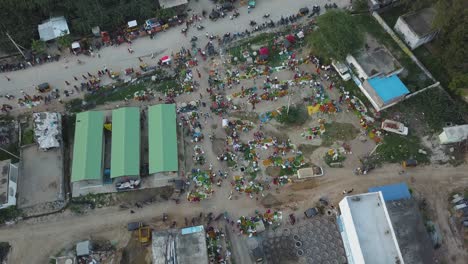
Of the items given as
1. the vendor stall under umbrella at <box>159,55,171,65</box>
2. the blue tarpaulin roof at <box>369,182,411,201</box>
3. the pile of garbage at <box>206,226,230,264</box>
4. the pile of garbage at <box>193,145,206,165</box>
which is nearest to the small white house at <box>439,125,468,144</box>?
the blue tarpaulin roof at <box>369,182,411,201</box>

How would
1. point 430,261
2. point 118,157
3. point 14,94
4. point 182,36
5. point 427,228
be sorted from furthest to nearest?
1. point 182,36
2. point 14,94
3. point 118,157
4. point 427,228
5. point 430,261

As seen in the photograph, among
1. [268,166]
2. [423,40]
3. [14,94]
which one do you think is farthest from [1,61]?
[423,40]

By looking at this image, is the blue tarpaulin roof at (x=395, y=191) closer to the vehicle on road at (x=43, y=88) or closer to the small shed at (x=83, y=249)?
the small shed at (x=83, y=249)

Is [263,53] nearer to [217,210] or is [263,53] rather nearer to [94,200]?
[217,210]

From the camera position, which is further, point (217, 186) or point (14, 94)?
point (14, 94)

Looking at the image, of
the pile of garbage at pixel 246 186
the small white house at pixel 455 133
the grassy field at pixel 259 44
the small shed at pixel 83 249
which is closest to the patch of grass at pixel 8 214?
the small shed at pixel 83 249

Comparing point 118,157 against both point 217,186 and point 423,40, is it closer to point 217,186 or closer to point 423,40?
point 217,186
